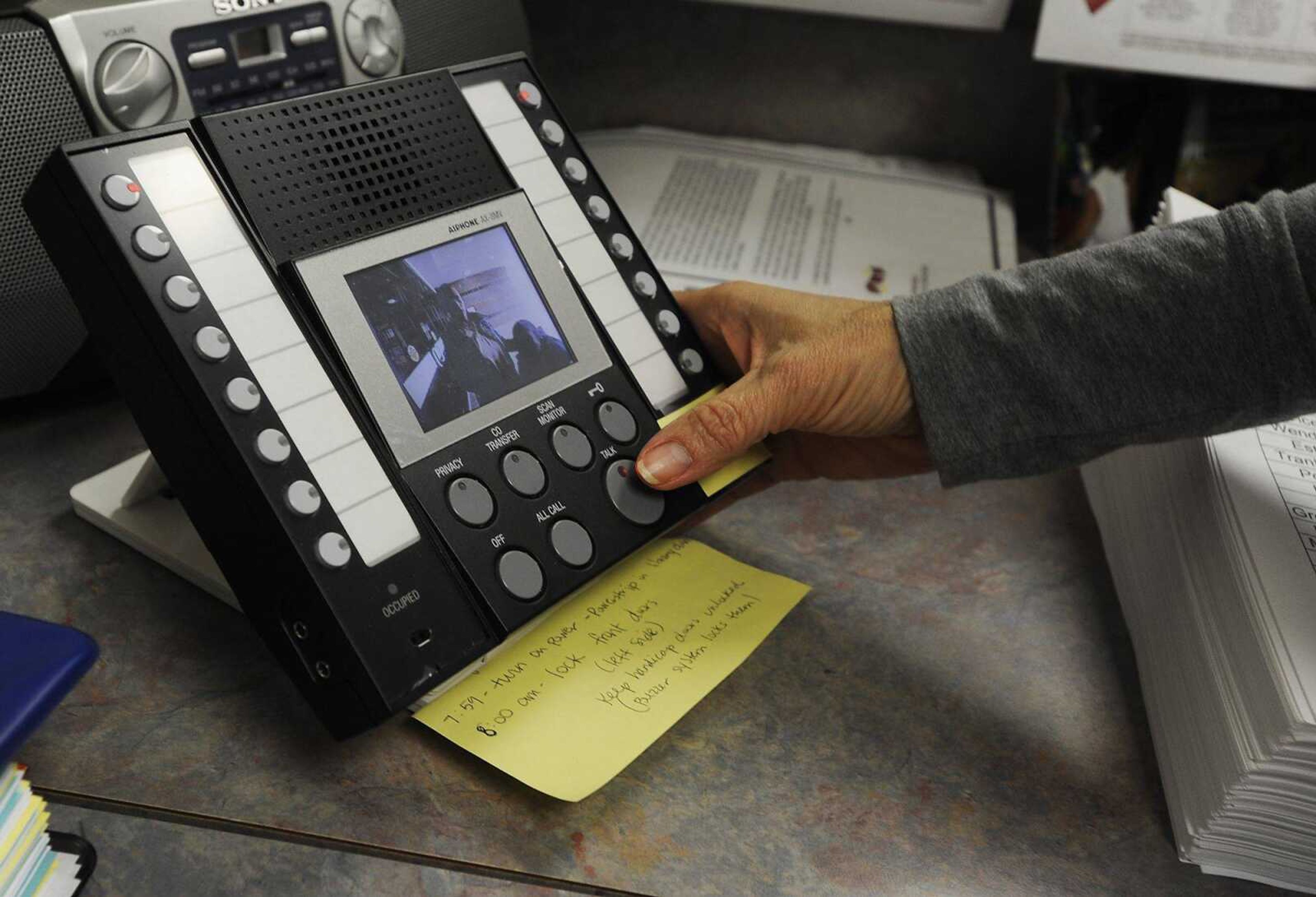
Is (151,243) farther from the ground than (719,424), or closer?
farther from the ground

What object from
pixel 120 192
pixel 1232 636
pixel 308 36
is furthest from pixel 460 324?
pixel 1232 636

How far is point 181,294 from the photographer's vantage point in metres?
0.45

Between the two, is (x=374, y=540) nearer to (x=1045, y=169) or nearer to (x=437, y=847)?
(x=437, y=847)

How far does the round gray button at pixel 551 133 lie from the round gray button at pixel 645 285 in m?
0.09

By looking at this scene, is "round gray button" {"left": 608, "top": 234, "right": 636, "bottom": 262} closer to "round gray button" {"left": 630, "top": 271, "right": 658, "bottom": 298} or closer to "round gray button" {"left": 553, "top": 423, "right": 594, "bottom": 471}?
"round gray button" {"left": 630, "top": 271, "right": 658, "bottom": 298}

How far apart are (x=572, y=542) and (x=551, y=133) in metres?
0.25

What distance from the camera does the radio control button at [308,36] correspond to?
652 millimetres

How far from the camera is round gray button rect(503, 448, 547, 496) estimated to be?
0.51 metres

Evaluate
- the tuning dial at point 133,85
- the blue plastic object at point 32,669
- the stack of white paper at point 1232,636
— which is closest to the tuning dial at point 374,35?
the tuning dial at point 133,85

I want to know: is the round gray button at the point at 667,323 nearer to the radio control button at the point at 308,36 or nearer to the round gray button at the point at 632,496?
the round gray button at the point at 632,496

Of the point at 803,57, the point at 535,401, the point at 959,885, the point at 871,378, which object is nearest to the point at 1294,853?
the point at 959,885

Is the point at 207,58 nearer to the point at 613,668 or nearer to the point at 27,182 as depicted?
the point at 27,182

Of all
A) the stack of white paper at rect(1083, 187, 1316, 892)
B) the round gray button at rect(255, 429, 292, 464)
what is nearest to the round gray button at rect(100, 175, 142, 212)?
the round gray button at rect(255, 429, 292, 464)

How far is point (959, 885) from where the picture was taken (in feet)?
1.48
